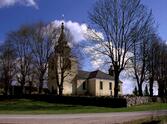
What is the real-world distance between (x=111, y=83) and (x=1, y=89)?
27.4 meters

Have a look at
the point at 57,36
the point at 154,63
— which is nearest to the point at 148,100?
the point at 154,63

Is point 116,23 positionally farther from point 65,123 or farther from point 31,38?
point 65,123

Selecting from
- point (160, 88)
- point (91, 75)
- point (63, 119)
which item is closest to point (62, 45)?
point (91, 75)

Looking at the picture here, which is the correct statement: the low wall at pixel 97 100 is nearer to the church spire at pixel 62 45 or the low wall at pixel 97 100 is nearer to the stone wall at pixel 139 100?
the stone wall at pixel 139 100

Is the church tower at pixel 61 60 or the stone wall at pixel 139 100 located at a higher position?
the church tower at pixel 61 60

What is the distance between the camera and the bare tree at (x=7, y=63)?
2690 inches

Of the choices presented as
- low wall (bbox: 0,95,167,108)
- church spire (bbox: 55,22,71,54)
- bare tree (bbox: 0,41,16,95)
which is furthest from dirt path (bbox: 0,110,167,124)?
bare tree (bbox: 0,41,16,95)

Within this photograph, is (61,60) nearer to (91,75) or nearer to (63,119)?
(91,75)

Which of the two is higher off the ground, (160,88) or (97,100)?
(160,88)

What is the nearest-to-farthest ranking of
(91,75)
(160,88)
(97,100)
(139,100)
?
(97,100) → (139,100) → (160,88) → (91,75)

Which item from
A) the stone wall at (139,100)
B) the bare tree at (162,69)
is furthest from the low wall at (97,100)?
the bare tree at (162,69)

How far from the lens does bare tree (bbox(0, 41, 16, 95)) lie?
68325mm

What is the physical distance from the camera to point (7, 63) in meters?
71.2

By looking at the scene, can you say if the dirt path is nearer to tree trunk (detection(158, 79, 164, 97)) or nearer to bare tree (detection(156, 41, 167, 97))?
bare tree (detection(156, 41, 167, 97))
